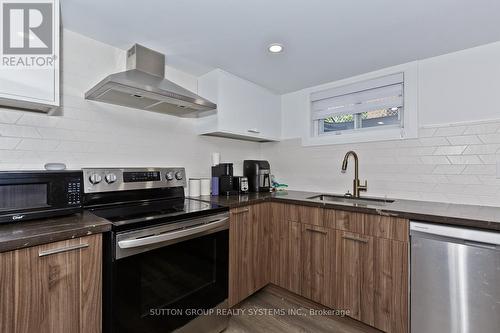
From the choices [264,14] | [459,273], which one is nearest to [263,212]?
[459,273]

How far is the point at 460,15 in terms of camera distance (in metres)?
1.39

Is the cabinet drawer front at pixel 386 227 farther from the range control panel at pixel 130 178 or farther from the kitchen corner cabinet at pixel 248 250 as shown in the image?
the range control panel at pixel 130 178

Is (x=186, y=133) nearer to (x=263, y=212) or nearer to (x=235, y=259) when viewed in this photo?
(x=263, y=212)

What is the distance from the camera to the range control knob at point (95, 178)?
1.56 m

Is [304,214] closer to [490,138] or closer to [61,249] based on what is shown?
[490,138]

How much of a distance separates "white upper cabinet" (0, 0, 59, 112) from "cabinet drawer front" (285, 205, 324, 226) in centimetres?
174

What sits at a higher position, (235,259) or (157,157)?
(157,157)

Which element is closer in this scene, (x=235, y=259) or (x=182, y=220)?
(x=182, y=220)

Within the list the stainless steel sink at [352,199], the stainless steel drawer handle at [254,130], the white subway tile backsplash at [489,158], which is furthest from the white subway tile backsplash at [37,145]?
the white subway tile backsplash at [489,158]

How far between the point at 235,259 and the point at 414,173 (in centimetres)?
166

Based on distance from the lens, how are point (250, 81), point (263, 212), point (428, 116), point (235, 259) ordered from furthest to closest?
point (250, 81)
point (263, 212)
point (428, 116)
point (235, 259)

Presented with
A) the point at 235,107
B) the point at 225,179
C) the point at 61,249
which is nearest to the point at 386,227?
the point at 225,179

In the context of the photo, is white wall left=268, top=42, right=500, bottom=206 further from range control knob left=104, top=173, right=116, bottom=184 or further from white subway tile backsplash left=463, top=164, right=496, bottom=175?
range control knob left=104, top=173, right=116, bottom=184

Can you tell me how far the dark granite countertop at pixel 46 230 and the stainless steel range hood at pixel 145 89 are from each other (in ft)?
2.62
